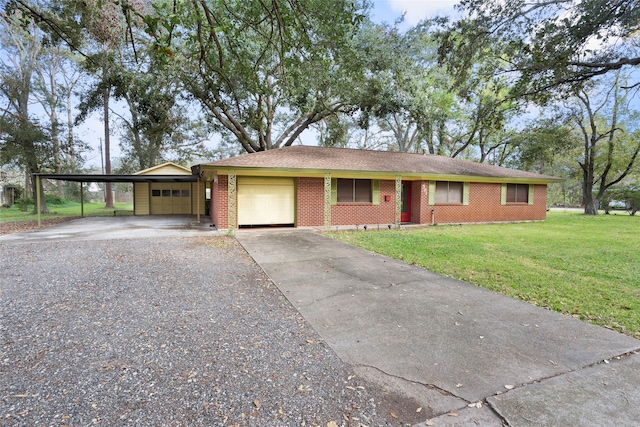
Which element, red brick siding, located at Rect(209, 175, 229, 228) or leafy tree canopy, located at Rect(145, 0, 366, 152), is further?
red brick siding, located at Rect(209, 175, 229, 228)

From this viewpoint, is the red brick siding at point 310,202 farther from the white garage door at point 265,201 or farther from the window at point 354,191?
the window at point 354,191

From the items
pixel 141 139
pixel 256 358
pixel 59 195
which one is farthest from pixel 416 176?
pixel 59 195

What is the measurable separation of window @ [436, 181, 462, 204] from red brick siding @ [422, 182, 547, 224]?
313 millimetres

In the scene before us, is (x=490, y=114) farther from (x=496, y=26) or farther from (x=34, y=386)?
(x=34, y=386)

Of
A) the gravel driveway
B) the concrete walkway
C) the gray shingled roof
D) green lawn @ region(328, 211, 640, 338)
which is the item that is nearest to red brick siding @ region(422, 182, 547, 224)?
the gray shingled roof

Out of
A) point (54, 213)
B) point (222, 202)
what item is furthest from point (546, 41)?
point (54, 213)

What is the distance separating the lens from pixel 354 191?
510 inches

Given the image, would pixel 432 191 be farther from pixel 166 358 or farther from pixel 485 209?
pixel 166 358

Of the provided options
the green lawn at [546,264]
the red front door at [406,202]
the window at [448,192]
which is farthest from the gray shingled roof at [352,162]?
the green lawn at [546,264]

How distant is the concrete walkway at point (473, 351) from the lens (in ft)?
6.92

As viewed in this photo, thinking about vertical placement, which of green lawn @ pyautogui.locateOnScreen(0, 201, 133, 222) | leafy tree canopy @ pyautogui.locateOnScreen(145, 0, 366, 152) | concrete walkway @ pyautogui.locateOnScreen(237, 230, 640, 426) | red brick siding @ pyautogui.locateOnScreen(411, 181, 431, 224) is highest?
leafy tree canopy @ pyautogui.locateOnScreen(145, 0, 366, 152)

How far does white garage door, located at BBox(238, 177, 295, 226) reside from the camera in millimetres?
11570

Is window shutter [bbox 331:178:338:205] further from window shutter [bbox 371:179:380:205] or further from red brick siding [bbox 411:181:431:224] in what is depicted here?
red brick siding [bbox 411:181:431:224]

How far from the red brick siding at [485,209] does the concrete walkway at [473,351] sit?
1002 centimetres
